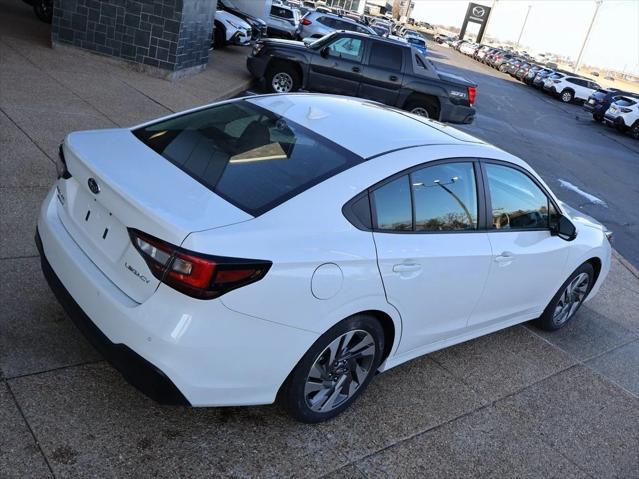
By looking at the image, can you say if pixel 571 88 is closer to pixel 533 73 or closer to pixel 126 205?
pixel 533 73

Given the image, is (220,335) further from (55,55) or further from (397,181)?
(55,55)

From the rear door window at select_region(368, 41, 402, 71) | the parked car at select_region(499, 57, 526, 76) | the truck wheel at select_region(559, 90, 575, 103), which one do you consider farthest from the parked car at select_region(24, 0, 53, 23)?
the parked car at select_region(499, 57, 526, 76)

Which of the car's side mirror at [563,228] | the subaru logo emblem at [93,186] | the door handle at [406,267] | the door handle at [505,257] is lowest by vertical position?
the door handle at [505,257]

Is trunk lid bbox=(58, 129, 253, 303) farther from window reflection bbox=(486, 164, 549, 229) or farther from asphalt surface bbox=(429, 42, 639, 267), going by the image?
asphalt surface bbox=(429, 42, 639, 267)

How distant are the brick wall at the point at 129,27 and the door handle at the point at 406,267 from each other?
9.90 metres

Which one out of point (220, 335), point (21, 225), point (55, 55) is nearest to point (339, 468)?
point (220, 335)

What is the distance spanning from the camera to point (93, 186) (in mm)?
3240

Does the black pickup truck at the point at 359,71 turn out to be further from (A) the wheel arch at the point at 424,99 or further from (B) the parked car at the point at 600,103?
(B) the parked car at the point at 600,103

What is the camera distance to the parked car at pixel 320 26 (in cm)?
2631

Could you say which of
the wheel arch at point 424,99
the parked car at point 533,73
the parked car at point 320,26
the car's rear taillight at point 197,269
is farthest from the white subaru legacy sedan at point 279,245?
the parked car at point 533,73

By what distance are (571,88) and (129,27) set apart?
34.9m

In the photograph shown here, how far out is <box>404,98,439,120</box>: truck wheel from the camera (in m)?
14.9

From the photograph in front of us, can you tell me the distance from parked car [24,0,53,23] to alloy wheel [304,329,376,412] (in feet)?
47.0

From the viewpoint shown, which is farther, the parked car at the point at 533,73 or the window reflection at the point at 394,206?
the parked car at the point at 533,73
